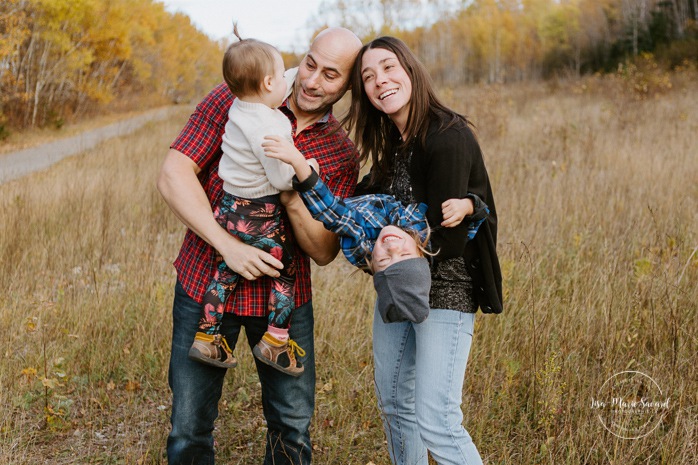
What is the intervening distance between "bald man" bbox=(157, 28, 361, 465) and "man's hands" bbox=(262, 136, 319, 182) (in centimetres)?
23

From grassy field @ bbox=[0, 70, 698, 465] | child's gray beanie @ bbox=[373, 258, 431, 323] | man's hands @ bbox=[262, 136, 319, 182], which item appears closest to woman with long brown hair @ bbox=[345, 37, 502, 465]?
child's gray beanie @ bbox=[373, 258, 431, 323]

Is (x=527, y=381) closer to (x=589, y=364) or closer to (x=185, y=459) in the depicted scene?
(x=589, y=364)

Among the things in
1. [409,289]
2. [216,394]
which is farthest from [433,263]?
[216,394]

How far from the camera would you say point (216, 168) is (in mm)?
Answer: 2387

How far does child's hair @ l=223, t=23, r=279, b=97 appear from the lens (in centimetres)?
213

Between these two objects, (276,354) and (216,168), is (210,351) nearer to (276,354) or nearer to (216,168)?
(276,354)

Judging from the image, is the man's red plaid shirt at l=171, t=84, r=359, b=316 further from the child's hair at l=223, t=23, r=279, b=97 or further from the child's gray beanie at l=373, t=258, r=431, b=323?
the child's gray beanie at l=373, t=258, r=431, b=323

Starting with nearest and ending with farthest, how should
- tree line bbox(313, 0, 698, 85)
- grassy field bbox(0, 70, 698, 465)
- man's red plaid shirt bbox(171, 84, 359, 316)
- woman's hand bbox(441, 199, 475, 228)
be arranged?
woman's hand bbox(441, 199, 475, 228)
man's red plaid shirt bbox(171, 84, 359, 316)
grassy field bbox(0, 70, 698, 465)
tree line bbox(313, 0, 698, 85)

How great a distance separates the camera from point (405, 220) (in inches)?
82.9

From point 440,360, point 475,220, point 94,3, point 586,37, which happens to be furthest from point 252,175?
point 586,37

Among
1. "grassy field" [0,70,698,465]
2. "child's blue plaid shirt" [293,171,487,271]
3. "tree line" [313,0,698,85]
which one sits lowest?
"grassy field" [0,70,698,465]

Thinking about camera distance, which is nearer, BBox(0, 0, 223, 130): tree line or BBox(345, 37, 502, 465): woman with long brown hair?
BBox(345, 37, 502, 465): woman with long brown hair

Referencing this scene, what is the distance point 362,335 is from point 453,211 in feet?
7.02

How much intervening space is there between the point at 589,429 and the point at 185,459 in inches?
72.7
